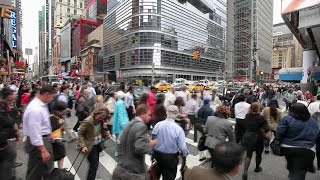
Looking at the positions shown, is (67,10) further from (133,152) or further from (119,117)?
(133,152)

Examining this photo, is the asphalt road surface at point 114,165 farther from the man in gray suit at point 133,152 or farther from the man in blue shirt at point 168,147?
the man in gray suit at point 133,152

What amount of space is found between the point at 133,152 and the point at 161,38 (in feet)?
295

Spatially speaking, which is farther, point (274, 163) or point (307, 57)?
point (307, 57)

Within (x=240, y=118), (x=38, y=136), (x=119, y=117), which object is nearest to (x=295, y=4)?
(x=240, y=118)

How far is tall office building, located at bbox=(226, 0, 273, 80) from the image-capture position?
137 m

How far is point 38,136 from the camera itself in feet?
15.9

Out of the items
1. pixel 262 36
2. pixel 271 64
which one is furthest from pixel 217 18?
pixel 271 64

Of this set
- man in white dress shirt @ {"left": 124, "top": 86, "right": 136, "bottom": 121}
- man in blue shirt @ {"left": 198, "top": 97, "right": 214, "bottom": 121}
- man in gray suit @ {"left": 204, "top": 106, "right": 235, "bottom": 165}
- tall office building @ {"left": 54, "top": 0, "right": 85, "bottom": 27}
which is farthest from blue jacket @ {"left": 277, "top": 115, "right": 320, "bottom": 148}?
tall office building @ {"left": 54, "top": 0, "right": 85, "bottom": 27}

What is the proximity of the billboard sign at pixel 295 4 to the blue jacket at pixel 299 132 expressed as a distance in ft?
77.0

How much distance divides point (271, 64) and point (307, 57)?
145 meters

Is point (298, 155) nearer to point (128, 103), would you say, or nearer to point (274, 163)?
point (274, 163)

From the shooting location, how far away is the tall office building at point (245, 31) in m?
137

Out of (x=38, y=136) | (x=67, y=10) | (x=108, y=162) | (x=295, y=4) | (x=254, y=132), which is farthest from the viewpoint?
(x=67, y=10)

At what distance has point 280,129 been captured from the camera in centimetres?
544
